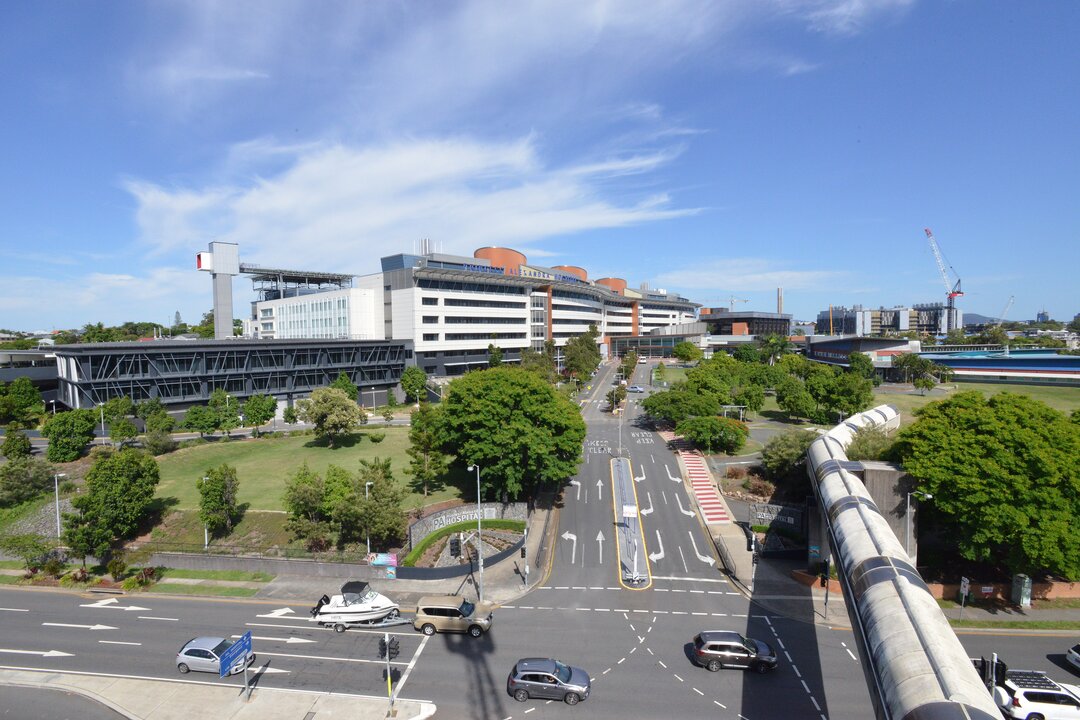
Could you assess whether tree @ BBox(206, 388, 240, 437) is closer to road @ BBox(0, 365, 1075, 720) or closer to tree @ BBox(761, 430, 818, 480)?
road @ BBox(0, 365, 1075, 720)

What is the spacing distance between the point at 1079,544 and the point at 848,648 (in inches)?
582

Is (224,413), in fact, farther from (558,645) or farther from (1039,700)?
(1039,700)

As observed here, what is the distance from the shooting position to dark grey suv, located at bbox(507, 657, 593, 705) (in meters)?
23.6

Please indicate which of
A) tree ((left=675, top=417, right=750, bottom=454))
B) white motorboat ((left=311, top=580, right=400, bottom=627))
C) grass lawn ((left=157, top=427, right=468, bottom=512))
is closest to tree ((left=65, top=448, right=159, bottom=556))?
grass lawn ((left=157, top=427, right=468, bottom=512))

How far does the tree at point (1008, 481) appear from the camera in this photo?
30.0m

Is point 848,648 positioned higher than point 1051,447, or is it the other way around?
point 1051,447

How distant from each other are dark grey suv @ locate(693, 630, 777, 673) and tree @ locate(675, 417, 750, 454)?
38.3 meters

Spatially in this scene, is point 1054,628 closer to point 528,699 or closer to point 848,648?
point 848,648

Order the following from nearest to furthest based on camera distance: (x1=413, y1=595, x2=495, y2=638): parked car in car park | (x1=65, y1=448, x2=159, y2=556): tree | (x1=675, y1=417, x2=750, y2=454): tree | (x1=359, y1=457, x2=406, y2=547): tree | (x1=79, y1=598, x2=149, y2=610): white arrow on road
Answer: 1. (x1=413, y1=595, x2=495, y2=638): parked car in car park
2. (x1=79, y1=598, x2=149, y2=610): white arrow on road
3. (x1=65, y1=448, x2=159, y2=556): tree
4. (x1=359, y1=457, x2=406, y2=547): tree
5. (x1=675, y1=417, x2=750, y2=454): tree

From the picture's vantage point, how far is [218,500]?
1658 inches

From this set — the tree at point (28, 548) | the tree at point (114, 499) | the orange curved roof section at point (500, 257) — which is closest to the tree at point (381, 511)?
the tree at point (114, 499)

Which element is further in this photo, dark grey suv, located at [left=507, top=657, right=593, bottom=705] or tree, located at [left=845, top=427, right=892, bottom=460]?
tree, located at [left=845, top=427, right=892, bottom=460]

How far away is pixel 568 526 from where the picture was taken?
46.2 metres

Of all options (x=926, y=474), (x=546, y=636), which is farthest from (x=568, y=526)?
(x=926, y=474)
